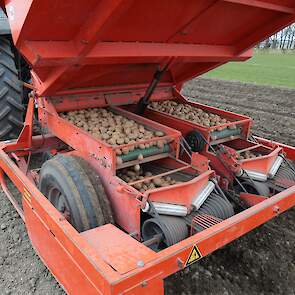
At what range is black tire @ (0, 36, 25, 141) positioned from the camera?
12.9ft

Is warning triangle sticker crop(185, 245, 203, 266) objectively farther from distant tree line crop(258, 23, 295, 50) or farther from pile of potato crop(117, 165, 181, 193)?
distant tree line crop(258, 23, 295, 50)

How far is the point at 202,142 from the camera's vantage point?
3.31 meters

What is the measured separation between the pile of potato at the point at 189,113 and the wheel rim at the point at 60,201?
1.55m

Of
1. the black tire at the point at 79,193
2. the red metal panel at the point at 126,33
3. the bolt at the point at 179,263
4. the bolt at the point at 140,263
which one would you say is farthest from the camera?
the black tire at the point at 79,193

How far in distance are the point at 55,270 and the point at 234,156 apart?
5.69 ft

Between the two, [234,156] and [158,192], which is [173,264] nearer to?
[158,192]

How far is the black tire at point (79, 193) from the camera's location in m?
2.54

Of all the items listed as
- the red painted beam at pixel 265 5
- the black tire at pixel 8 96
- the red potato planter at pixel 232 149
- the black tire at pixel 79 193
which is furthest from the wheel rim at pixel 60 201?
the red painted beam at pixel 265 5

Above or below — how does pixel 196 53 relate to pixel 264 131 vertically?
above

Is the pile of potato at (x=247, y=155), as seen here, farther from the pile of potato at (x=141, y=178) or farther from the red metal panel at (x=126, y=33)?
the red metal panel at (x=126, y=33)

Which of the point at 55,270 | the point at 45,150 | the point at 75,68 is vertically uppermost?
the point at 75,68

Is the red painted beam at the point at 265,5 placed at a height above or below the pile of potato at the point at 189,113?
above

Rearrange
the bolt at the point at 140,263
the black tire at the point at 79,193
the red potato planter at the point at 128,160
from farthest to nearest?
1. the black tire at the point at 79,193
2. the red potato planter at the point at 128,160
3. the bolt at the point at 140,263

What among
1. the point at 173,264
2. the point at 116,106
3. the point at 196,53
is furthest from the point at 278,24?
the point at 173,264
